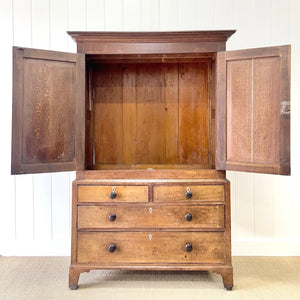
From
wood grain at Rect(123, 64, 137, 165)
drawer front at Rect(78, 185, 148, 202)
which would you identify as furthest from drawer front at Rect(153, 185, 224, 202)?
wood grain at Rect(123, 64, 137, 165)

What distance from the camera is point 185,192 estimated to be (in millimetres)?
1838

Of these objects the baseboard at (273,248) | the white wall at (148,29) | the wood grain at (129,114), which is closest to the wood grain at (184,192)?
the wood grain at (129,114)

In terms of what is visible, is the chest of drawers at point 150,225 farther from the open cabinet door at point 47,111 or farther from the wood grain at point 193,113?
the wood grain at point 193,113

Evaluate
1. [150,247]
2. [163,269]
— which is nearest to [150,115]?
[150,247]

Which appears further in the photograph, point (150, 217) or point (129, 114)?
point (129, 114)

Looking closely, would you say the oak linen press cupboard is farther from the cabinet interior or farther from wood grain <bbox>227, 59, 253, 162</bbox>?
the cabinet interior

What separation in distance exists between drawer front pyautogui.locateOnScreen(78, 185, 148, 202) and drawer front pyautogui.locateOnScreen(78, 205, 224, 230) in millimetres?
52

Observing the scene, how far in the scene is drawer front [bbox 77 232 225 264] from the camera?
183cm

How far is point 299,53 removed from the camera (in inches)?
93.1

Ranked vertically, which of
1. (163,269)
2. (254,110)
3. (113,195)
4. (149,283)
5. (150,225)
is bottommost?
(149,283)

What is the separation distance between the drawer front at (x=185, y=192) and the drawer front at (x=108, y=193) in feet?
0.34

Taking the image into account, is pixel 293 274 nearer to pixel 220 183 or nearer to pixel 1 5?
pixel 220 183

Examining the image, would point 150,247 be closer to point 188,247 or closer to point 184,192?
point 188,247

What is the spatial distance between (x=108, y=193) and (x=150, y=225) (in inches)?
13.4
